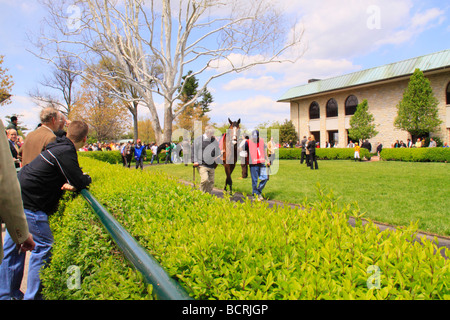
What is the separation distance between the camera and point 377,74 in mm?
34125

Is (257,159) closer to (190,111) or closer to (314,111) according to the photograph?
(314,111)

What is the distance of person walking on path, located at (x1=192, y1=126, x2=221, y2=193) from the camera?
800 cm

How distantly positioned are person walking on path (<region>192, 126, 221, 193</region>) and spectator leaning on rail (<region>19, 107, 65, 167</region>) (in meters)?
3.98

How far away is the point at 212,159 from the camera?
8031 millimetres

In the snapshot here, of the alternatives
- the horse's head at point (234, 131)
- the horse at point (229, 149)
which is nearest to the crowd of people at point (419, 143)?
the horse's head at point (234, 131)

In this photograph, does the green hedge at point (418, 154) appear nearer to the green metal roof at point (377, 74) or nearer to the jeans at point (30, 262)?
the green metal roof at point (377, 74)

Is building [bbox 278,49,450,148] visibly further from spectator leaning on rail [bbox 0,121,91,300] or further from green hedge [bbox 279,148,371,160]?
spectator leaning on rail [bbox 0,121,91,300]

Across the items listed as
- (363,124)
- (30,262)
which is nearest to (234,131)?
(30,262)

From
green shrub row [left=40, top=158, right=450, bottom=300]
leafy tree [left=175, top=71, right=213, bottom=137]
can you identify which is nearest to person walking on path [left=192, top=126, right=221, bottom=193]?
green shrub row [left=40, top=158, right=450, bottom=300]
